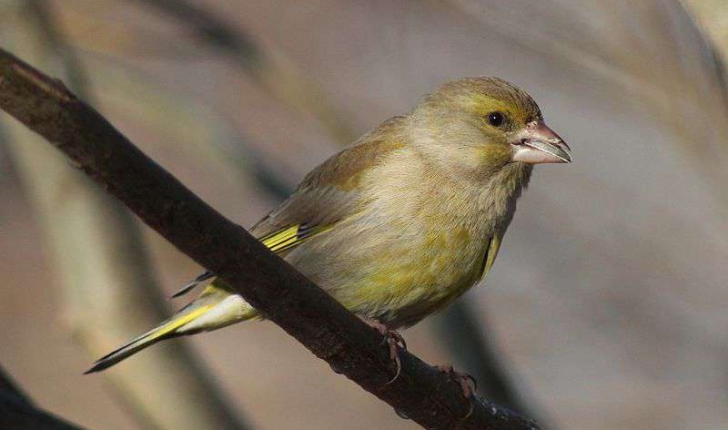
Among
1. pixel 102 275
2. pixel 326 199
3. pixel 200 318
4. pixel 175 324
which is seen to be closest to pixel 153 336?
pixel 175 324

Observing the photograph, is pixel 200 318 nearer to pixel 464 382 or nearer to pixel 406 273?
pixel 406 273

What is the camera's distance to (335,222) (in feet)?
16.9

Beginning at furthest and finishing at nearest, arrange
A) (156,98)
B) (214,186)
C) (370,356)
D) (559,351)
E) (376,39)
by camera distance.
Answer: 1. (214,186)
2. (376,39)
3. (559,351)
4. (156,98)
5. (370,356)

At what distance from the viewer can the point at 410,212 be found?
15.9ft

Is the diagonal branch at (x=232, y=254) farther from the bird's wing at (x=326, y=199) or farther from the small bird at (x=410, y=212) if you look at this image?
the bird's wing at (x=326, y=199)

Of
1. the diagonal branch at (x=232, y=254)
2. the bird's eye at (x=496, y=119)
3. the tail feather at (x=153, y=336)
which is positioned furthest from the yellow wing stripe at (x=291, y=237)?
the diagonal branch at (x=232, y=254)

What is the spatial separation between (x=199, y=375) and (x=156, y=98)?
1894 millimetres

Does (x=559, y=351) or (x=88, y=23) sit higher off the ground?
(x=88, y=23)

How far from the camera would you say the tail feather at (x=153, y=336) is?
4.88 m

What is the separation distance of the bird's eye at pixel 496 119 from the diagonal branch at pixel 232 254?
1.36 meters

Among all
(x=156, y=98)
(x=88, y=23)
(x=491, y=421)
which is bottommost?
(x=491, y=421)

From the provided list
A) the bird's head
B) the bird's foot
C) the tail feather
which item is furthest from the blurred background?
the bird's foot

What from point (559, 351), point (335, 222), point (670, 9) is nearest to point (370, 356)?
point (335, 222)

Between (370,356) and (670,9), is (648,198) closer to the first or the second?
(670,9)
